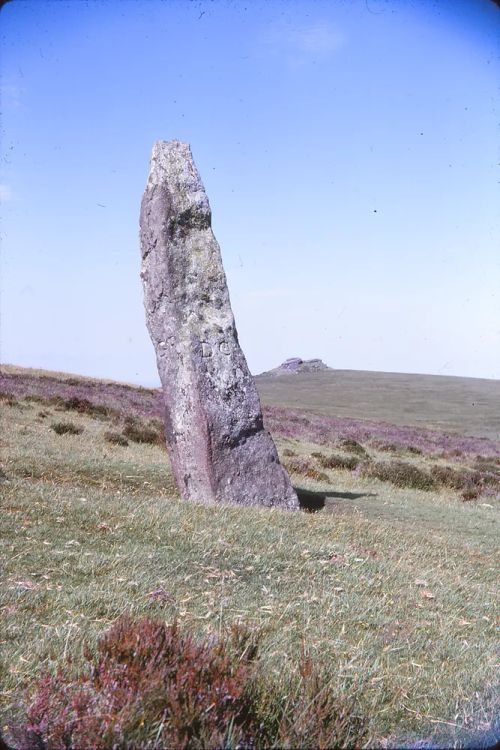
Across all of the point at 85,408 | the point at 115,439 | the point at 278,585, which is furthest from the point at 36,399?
the point at 278,585

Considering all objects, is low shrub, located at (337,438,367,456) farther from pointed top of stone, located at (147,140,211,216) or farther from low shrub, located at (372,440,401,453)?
pointed top of stone, located at (147,140,211,216)

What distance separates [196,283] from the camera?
14.6 meters

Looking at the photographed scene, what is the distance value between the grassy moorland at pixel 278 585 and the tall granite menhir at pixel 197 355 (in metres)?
1.56

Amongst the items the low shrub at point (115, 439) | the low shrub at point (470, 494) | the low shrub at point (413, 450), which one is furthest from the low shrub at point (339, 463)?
the low shrub at point (413, 450)

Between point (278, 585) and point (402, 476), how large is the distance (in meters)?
15.8

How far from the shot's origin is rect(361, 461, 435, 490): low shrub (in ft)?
73.0

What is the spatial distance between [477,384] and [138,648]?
316 feet

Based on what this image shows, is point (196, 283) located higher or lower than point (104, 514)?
higher

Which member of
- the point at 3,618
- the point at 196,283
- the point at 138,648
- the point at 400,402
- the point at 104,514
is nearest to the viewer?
the point at 138,648

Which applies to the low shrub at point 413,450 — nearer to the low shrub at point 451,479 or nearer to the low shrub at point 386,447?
the low shrub at point 386,447

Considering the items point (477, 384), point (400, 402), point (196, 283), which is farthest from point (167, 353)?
point (477, 384)

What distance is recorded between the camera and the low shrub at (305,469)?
69.1 feet

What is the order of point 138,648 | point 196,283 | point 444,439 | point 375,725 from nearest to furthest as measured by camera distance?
point 138,648, point 375,725, point 196,283, point 444,439

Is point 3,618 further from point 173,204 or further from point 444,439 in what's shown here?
point 444,439
